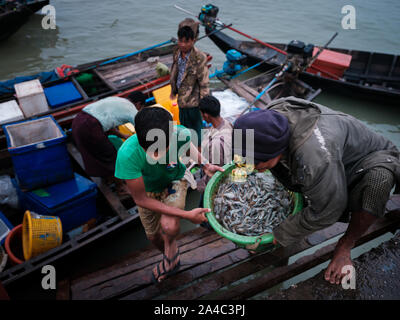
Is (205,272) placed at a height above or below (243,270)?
below

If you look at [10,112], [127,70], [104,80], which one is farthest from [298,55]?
[10,112]

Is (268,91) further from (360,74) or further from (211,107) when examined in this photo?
(211,107)

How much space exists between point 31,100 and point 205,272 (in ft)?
15.5

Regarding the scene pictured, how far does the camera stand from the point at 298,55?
22.2 ft

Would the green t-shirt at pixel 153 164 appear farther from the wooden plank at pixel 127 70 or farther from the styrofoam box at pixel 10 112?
the wooden plank at pixel 127 70

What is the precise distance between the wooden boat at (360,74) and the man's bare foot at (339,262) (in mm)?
6081

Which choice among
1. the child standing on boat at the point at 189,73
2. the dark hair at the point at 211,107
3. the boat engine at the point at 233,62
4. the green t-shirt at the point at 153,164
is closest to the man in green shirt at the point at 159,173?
the green t-shirt at the point at 153,164

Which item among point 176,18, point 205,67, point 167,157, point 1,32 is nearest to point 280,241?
point 167,157

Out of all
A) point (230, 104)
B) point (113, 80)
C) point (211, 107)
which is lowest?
point (230, 104)

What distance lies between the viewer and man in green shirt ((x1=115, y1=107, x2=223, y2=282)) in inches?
81.7

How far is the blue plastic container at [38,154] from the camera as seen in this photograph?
11.6ft

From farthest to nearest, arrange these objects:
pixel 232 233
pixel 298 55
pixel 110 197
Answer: pixel 298 55 → pixel 110 197 → pixel 232 233
